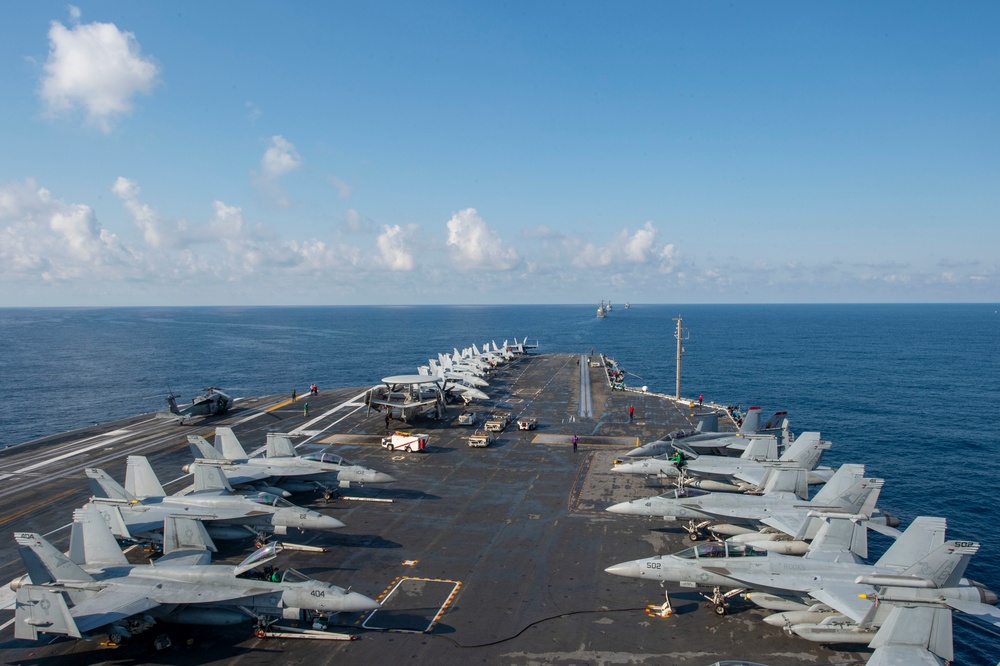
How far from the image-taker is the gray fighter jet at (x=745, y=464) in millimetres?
39438

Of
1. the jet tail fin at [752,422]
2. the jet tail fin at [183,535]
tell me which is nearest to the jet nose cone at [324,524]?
the jet tail fin at [183,535]

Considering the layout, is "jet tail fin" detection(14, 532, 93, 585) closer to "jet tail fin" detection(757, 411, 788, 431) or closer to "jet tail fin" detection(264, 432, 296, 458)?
"jet tail fin" detection(264, 432, 296, 458)

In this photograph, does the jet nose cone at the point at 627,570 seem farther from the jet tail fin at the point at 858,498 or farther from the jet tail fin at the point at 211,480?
the jet tail fin at the point at 211,480

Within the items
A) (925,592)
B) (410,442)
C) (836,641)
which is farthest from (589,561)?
(410,442)

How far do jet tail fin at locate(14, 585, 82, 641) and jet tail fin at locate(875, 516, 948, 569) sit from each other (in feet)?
112

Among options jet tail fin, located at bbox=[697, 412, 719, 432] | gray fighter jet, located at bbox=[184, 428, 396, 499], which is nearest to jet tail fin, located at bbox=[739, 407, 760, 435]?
jet tail fin, located at bbox=[697, 412, 719, 432]

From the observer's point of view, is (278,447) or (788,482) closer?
(788,482)

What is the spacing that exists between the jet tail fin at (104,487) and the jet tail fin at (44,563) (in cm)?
977

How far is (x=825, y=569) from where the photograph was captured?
25047 mm

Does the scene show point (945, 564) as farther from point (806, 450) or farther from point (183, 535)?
point (183, 535)

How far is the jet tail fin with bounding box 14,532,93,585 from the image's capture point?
75.0ft

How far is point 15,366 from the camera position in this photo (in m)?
140

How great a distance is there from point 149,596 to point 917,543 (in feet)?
110

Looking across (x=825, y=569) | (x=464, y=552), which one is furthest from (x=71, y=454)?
(x=825, y=569)
